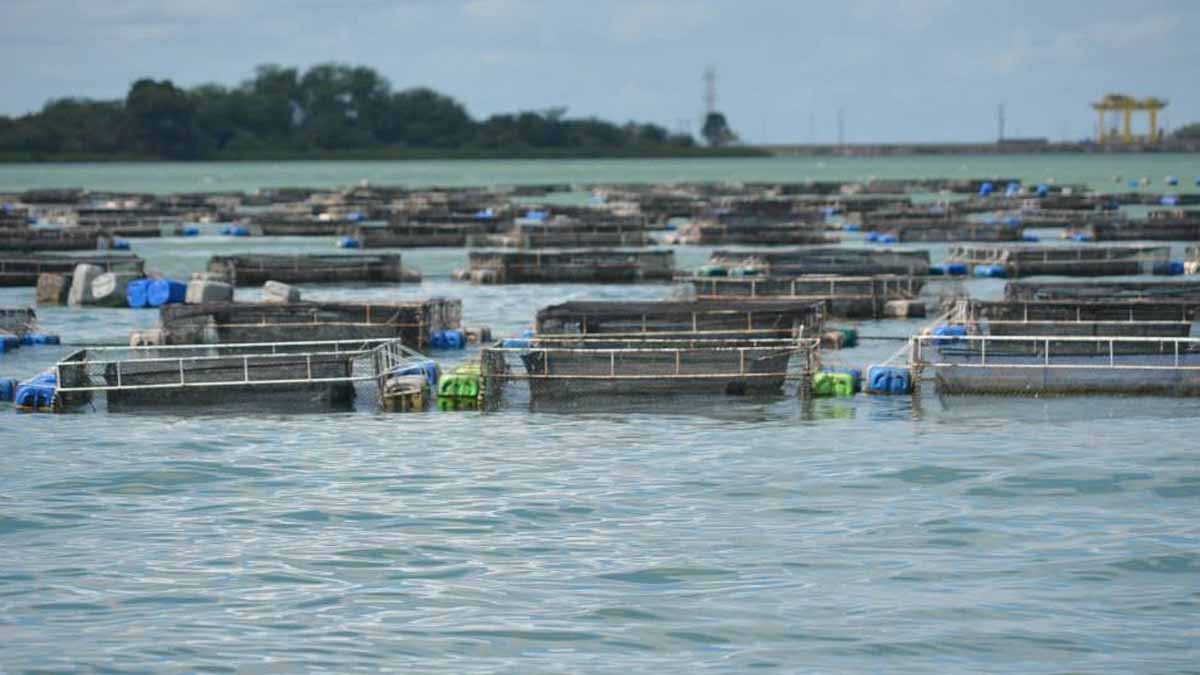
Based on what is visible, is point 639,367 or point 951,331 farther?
point 951,331

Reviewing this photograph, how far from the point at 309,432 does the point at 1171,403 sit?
17.9 meters

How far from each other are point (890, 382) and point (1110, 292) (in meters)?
16.7

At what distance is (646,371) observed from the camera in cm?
4003

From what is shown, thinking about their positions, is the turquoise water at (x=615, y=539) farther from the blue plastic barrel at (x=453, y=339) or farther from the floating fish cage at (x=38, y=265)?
the floating fish cage at (x=38, y=265)

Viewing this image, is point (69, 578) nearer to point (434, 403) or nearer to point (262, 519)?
point (262, 519)

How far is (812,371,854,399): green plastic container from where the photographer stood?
40562 mm

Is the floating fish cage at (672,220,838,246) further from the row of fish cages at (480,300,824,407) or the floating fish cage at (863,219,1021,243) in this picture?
the row of fish cages at (480,300,824,407)

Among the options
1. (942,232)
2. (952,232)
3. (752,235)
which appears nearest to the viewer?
(952,232)

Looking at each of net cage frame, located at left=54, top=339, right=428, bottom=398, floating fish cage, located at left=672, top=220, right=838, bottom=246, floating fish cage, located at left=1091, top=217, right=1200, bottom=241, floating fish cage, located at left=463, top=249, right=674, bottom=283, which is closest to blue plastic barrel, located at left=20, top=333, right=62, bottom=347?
net cage frame, located at left=54, top=339, right=428, bottom=398

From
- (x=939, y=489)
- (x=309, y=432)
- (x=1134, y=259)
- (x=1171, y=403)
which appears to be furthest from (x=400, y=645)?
(x=1134, y=259)

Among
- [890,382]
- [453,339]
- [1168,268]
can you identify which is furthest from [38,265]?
[890,382]

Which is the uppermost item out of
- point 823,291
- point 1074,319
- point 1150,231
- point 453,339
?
point 1150,231

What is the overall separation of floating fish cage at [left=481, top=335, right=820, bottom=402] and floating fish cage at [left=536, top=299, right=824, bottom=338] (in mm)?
4980

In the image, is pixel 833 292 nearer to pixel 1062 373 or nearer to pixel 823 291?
pixel 823 291
